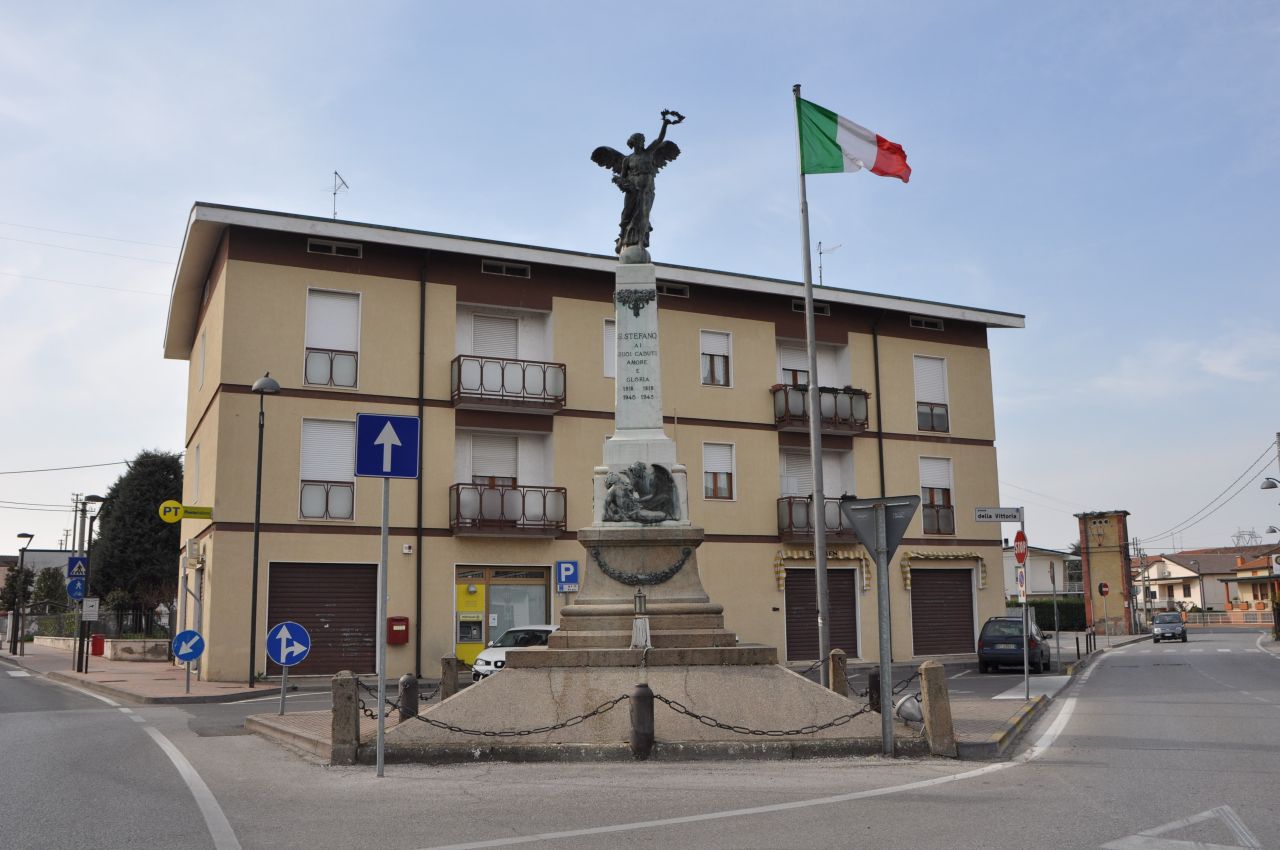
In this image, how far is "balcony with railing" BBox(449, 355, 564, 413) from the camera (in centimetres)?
2695

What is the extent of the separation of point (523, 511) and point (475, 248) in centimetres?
669

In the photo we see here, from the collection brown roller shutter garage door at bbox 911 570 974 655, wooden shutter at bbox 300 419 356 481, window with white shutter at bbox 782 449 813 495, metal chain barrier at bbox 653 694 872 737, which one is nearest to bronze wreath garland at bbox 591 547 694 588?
metal chain barrier at bbox 653 694 872 737

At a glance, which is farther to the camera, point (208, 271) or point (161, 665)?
point (161, 665)

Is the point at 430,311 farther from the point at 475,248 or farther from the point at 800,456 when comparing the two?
the point at 800,456

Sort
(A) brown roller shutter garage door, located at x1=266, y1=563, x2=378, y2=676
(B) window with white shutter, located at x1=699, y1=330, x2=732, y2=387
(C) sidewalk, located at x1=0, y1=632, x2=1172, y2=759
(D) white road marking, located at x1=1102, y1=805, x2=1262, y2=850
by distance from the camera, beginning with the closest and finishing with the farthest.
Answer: (D) white road marking, located at x1=1102, y1=805, x2=1262, y2=850, (C) sidewalk, located at x1=0, y1=632, x2=1172, y2=759, (A) brown roller shutter garage door, located at x1=266, y1=563, x2=378, y2=676, (B) window with white shutter, located at x1=699, y1=330, x2=732, y2=387

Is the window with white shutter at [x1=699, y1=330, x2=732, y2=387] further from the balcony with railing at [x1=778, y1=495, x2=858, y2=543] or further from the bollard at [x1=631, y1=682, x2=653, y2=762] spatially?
the bollard at [x1=631, y1=682, x2=653, y2=762]

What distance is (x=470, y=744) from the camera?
10742 mm

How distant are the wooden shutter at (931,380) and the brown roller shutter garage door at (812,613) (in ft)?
20.5

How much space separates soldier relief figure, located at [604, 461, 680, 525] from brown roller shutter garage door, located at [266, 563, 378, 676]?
43.2 ft

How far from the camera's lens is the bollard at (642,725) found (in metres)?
10.6

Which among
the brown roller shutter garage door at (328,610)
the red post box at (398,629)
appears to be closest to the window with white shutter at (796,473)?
the red post box at (398,629)

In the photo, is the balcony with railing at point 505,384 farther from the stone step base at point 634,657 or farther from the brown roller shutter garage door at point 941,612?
the stone step base at point 634,657

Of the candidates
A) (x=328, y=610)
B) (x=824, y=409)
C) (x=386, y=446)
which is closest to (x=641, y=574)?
(x=386, y=446)

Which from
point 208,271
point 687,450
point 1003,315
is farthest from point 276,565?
point 1003,315
